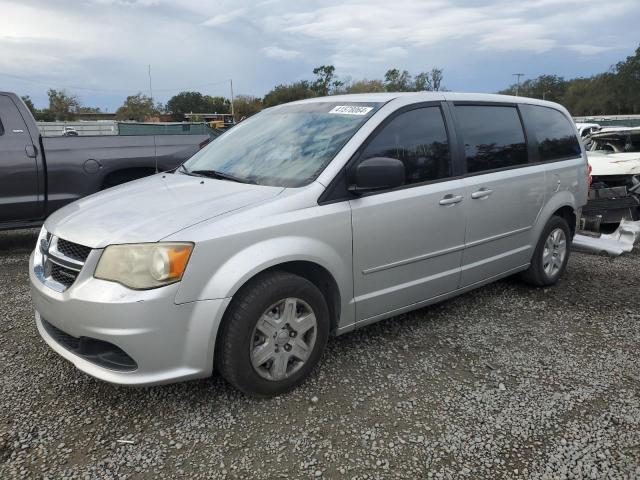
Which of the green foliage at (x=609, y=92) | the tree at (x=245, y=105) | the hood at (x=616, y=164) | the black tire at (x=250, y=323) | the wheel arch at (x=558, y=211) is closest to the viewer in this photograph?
the black tire at (x=250, y=323)

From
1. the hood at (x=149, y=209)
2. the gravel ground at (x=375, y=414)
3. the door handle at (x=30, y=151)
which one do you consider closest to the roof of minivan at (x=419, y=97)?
the hood at (x=149, y=209)

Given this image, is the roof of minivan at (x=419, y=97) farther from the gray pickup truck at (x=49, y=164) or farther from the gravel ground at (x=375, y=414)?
the gray pickup truck at (x=49, y=164)

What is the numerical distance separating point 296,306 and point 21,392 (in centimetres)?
168

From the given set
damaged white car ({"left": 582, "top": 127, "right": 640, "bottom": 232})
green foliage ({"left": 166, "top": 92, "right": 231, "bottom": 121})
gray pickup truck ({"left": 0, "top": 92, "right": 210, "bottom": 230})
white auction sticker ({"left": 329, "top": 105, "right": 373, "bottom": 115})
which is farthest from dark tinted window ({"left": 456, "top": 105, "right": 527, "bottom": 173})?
green foliage ({"left": 166, "top": 92, "right": 231, "bottom": 121})

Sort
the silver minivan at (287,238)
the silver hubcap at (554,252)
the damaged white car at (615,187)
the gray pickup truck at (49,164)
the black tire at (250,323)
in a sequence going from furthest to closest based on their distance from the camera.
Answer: the damaged white car at (615,187) → the gray pickup truck at (49,164) → the silver hubcap at (554,252) → the black tire at (250,323) → the silver minivan at (287,238)

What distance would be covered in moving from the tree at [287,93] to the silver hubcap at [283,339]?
72096mm

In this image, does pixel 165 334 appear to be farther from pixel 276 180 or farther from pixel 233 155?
pixel 233 155

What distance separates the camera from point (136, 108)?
7356 centimetres

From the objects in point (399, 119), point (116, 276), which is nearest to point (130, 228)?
point (116, 276)

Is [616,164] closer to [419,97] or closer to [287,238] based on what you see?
[419,97]

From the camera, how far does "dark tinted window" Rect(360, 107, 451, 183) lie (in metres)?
3.36

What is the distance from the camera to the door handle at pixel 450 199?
3.59 m

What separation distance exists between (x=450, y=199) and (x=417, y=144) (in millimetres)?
451

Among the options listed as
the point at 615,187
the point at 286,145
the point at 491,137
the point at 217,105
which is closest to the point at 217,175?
the point at 286,145
